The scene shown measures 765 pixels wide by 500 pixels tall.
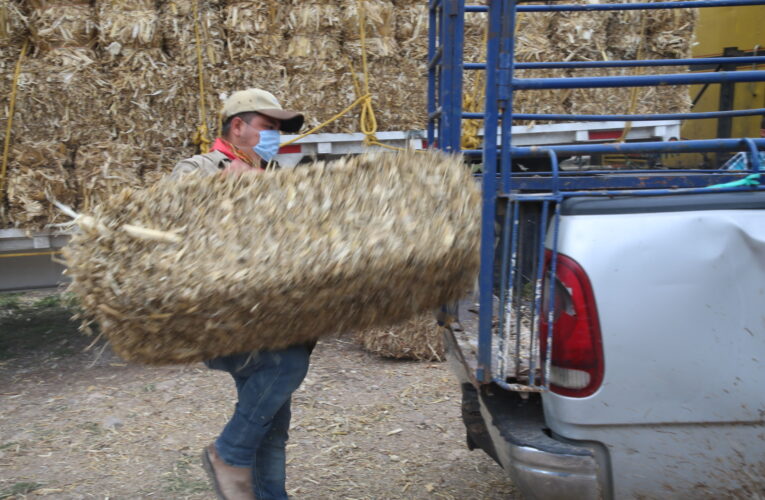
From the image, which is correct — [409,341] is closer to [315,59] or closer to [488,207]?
[315,59]

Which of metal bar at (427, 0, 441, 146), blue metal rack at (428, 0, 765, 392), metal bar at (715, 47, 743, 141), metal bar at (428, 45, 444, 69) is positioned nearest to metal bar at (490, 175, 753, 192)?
blue metal rack at (428, 0, 765, 392)

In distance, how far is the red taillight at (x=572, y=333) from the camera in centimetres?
213

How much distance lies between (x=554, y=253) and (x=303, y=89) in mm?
3887

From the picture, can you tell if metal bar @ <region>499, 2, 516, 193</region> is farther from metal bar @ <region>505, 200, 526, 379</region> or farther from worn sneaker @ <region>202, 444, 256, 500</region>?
worn sneaker @ <region>202, 444, 256, 500</region>

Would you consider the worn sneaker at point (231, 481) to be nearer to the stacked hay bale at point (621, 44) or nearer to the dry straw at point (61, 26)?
the dry straw at point (61, 26)

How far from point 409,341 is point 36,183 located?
3047 mm

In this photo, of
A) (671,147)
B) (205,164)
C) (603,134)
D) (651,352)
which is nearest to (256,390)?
(205,164)

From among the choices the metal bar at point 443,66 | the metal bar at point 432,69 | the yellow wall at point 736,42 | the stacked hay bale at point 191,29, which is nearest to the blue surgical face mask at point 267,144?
the metal bar at point 443,66

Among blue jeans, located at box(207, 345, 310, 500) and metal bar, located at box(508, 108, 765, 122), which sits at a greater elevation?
metal bar, located at box(508, 108, 765, 122)

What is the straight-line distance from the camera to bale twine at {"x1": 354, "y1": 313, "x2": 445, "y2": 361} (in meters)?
5.33

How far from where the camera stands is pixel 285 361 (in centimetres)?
259

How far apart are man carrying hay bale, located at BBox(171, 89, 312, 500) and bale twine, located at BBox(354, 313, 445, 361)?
2.34 meters

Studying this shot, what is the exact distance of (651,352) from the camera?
6.89 feet

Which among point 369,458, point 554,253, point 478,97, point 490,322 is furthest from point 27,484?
point 478,97
